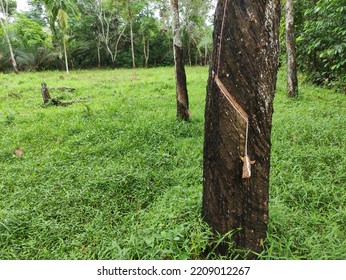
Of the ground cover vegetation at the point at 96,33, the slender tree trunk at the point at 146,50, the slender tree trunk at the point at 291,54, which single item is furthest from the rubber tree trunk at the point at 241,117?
the slender tree trunk at the point at 146,50

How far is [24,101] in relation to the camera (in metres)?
7.82

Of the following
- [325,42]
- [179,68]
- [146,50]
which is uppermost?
[146,50]

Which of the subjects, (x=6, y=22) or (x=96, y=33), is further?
(x=96, y=33)

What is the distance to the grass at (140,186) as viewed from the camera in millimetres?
1992

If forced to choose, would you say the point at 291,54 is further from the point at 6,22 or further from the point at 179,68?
the point at 6,22

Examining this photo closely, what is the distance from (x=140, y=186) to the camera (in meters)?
3.09

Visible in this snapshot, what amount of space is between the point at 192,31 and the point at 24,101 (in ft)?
54.9

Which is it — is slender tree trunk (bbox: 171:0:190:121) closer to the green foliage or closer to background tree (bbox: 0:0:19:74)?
background tree (bbox: 0:0:19:74)

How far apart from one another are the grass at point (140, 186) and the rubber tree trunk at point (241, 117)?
0.86 ft

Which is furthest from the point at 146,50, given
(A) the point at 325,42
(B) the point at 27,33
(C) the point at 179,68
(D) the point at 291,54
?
(C) the point at 179,68

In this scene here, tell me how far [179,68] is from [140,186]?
9.35 feet

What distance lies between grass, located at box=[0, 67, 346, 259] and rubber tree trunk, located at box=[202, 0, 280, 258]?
0.26m

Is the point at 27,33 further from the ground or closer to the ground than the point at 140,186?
further from the ground

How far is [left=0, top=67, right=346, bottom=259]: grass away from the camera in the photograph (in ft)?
6.54
